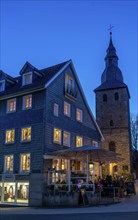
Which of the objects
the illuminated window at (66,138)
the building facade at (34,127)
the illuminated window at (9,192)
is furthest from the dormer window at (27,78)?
the illuminated window at (9,192)

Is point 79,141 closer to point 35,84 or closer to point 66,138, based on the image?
point 66,138

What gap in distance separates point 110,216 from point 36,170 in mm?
9821

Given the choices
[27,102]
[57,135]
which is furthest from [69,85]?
[57,135]

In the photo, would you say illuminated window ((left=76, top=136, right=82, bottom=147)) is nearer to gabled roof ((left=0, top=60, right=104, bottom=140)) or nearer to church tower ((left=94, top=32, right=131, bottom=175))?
gabled roof ((left=0, top=60, right=104, bottom=140))

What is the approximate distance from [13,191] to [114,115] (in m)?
28.2

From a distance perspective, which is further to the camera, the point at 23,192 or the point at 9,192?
the point at 9,192

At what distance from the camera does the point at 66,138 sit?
2716cm

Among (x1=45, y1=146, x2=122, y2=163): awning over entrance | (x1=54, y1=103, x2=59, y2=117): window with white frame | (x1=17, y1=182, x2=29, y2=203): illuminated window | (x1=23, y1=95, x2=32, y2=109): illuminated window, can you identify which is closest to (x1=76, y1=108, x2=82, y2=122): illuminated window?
(x1=54, y1=103, x2=59, y2=117): window with white frame

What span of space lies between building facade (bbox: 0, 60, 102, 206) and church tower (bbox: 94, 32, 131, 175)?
1962cm

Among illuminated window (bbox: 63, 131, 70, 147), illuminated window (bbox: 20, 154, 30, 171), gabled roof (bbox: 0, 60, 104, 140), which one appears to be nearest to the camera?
illuminated window (bbox: 20, 154, 30, 171)

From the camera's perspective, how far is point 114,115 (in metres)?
49.6

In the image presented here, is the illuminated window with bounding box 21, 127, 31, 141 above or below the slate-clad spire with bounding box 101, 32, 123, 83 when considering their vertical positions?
below

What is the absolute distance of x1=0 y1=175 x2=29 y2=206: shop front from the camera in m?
23.8

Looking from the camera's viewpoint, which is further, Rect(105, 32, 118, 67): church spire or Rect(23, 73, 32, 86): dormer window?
Rect(105, 32, 118, 67): church spire
